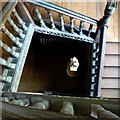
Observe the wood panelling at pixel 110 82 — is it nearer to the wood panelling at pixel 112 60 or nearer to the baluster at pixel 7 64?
the wood panelling at pixel 112 60

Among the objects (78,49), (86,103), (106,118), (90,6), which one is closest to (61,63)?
(78,49)

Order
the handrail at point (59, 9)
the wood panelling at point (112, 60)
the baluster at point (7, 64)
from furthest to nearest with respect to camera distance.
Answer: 1. the wood panelling at point (112, 60)
2. the handrail at point (59, 9)
3. the baluster at point (7, 64)

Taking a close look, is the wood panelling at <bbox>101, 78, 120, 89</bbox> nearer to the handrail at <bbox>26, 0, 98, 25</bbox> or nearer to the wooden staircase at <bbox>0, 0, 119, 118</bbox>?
the wooden staircase at <bbox>0, 0, 119, 118</bbox>

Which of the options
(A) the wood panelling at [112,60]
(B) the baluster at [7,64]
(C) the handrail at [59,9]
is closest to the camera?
(B) the baluster at [7,64]

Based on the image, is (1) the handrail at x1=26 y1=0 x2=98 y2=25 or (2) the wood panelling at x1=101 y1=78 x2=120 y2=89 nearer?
(1) the handrail at x1=26 y1=0 x2=98 y2=25

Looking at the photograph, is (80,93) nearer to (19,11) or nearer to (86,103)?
(19,11)

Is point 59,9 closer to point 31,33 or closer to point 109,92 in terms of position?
point 31,33

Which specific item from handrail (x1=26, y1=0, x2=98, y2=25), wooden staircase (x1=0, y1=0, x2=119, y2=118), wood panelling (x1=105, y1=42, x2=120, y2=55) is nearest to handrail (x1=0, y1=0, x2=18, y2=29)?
wooden staircase (x1=0, y1=0, x2=119, y2=118)

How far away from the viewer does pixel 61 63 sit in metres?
4.06

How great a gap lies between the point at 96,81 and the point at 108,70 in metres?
0.63

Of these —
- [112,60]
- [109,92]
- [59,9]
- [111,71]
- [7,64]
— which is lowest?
[109,92]

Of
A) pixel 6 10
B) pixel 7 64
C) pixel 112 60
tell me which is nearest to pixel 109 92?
pixel 112 60

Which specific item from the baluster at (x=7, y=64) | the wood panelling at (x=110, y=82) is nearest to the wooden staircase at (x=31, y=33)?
the baluster at (x=7, y=64)

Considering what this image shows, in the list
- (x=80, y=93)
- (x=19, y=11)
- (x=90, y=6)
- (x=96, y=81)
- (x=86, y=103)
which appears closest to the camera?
(x=86, y=103)
